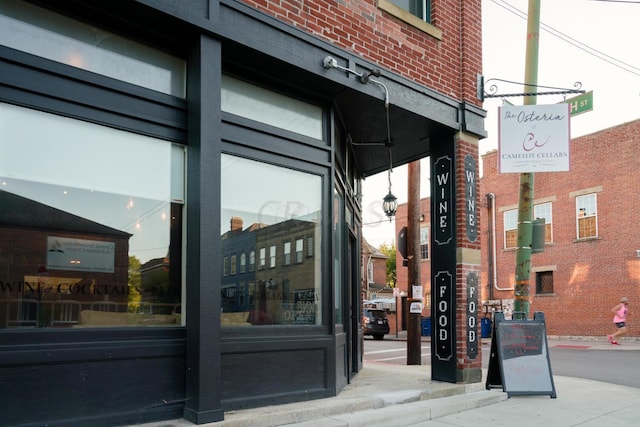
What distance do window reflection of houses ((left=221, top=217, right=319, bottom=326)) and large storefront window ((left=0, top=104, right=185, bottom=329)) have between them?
0.69 metres

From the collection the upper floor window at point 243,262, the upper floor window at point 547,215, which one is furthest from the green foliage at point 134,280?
the upper floor window at point 547,215

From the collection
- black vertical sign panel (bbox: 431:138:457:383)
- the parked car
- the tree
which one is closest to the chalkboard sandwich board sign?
black vertical sign panel (bbox: 431:138:457:383)

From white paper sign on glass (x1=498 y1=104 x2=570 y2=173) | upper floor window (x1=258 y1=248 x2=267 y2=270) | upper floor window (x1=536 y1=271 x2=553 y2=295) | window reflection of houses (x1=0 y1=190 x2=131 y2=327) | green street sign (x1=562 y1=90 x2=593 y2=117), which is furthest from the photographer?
upper floor window (x1=536 y1=271 x2=553 y2=295)

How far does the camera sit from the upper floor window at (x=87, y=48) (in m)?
4.73

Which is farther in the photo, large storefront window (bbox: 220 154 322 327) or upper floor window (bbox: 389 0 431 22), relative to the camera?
upper floor window (bbox: 389 0 431 22)

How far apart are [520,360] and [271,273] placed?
157 inches

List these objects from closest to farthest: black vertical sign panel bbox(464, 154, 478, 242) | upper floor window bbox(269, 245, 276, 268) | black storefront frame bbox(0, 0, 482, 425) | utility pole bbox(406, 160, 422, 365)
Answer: black storefront frame bbox(0, 0, 482, 425)
upper floor window bbox(269, 245, 276, 268)
black vertical sign panel bbox(464, 154, 478, 242)
utility pole bbox(406, 160, 422, 365)

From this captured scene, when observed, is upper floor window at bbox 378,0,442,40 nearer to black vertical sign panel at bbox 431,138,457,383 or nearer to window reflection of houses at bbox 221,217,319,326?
black vertical sign panel at bbox 431,138,457,383

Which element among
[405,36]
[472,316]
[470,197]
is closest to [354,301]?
[472,316]

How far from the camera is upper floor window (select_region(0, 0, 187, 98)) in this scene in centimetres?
473

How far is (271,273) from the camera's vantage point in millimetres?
6473

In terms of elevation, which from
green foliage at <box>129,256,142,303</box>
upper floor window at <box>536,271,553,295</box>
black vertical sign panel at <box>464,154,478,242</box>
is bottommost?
upper floor window at <box>536,271,553,295</box>

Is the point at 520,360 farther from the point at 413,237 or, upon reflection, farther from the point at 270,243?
the point at 413,237

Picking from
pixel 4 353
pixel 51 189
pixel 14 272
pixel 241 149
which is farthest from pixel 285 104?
pixel 4 353
